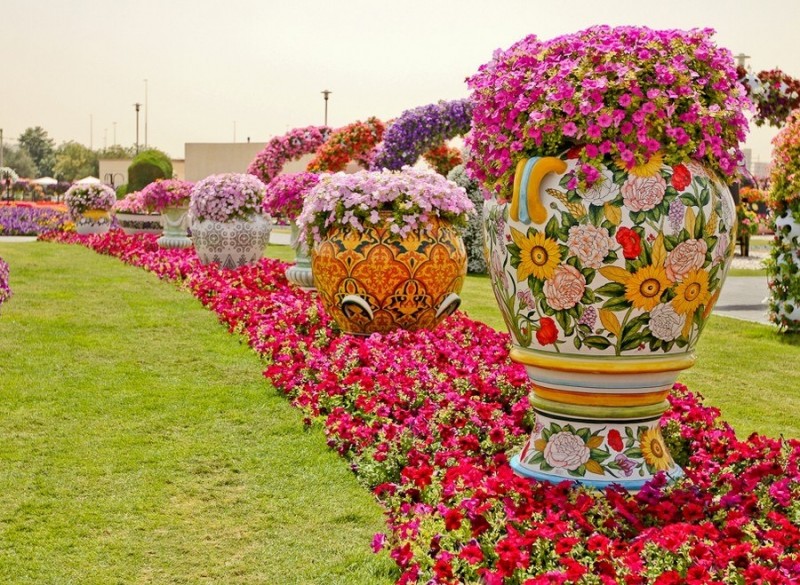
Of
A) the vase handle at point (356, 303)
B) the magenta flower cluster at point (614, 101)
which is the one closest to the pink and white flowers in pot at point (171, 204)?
the vase handle at point (356, 303)

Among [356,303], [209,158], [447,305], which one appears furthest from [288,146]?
[209,158]

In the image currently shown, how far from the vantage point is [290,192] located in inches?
476

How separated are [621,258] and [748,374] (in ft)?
14.9

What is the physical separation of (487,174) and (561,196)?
584 mm

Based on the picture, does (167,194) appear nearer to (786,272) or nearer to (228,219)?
(228,219)

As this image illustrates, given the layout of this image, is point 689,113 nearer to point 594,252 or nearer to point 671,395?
point 594,252

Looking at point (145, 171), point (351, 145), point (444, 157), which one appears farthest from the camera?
point (145, 171)

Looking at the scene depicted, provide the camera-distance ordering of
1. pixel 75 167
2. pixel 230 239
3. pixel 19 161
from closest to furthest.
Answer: pixel 230 239
pixel 75 167
pixel 19 161

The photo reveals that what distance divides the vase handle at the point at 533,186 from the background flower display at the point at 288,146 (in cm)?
1965

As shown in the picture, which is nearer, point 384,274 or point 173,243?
point 384,274

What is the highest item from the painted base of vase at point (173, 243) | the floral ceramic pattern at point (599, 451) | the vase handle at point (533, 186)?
the vase handle at point (533, 186)

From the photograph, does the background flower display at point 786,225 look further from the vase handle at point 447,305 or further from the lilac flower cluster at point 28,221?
the lilac flower cluster at point 28,221

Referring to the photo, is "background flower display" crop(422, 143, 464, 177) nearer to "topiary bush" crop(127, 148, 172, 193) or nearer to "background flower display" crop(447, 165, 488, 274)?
"background flower display" crop(447, 165, 488, 274)

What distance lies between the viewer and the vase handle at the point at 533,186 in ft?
14.3
